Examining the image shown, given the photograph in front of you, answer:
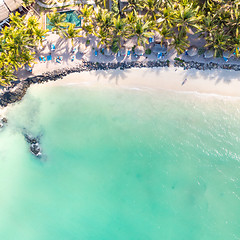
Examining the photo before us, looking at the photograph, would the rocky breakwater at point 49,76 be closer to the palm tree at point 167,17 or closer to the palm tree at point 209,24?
the palm tree at point 167,17

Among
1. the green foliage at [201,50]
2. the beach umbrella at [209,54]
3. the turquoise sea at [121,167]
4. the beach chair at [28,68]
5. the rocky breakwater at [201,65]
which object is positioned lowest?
the turquoise sea at [121,167]

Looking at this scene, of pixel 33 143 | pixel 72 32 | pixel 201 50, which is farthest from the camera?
pixel 33 143

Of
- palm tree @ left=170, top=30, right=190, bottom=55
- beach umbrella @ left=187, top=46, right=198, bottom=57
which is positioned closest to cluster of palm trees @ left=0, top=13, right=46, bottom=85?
palm tree @ left=170, top=30, right=190, bottom=55

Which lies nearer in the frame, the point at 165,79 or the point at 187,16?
the point at 187,16

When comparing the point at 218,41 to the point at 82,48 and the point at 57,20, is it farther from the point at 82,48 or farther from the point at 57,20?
the point at 57,20

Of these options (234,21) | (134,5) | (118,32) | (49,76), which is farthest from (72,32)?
(234,21)

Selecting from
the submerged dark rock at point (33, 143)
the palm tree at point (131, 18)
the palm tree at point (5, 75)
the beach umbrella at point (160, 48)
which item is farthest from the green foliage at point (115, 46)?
the submerged dark rock at point (33, 143)
